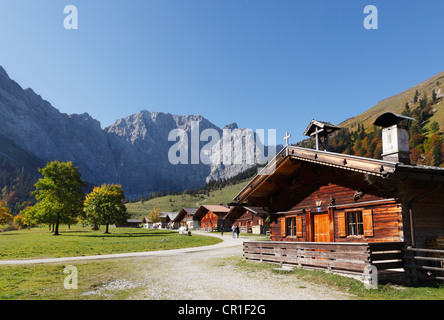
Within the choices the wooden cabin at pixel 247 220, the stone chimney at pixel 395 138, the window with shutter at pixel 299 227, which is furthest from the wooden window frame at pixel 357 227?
the wooden cabin at pixel 247 220

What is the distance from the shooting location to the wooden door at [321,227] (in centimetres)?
1723

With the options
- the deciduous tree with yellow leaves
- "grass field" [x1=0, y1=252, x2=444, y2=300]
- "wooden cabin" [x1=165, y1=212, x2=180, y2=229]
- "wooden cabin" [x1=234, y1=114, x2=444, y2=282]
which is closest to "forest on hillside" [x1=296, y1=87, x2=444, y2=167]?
"wooden cabin" [x1=165, y1=212, x2=180, y2=229]

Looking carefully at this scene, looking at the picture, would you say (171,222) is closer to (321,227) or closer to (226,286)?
(321,227)

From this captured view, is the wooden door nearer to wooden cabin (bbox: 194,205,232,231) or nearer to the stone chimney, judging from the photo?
the stone chimney

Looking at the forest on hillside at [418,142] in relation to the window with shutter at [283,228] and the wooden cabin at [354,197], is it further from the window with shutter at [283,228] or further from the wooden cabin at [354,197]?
the wooden cabin at [354,197]

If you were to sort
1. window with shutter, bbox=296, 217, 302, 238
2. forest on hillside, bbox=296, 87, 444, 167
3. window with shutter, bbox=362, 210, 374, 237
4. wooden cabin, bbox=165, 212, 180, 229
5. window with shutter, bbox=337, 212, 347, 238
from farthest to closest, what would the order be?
forest on hillside, bbox=296, 87, 444, 167
wooden cabin, bbox=165, 212, 180, 229
window with shutter, bbox=296, 217, 302, 238
window with shutter, bbox=337, 212, 347, 238
window with shutter, bbox=362, 210, 374, 237

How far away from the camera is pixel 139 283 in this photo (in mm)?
12156

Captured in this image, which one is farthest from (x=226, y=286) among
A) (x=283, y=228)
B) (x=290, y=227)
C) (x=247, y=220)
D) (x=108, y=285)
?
(x=247, y=220)

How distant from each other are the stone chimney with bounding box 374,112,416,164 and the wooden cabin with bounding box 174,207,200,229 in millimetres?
77453

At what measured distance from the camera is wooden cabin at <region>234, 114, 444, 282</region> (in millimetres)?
13461

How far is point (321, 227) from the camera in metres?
17.6

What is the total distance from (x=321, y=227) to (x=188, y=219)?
7888cm
